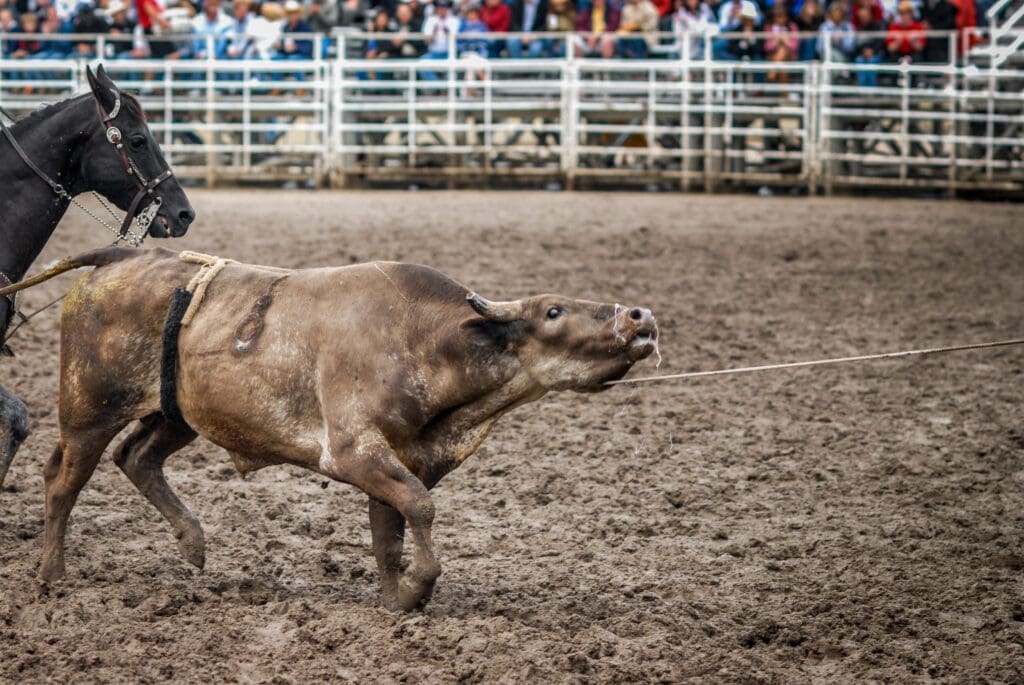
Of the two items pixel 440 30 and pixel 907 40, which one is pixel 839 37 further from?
pixel 440 30

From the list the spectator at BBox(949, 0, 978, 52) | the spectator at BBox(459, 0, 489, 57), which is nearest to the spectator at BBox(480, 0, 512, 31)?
the spectator at BBox(459, 0, 489, 57)

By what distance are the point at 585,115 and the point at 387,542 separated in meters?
13.9

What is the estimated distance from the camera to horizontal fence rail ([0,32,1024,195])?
17.0m

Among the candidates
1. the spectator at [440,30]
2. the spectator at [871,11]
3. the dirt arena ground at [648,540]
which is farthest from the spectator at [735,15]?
the dirt arena ground at [648,540]

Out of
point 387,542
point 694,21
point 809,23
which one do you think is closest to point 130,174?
point 387,542

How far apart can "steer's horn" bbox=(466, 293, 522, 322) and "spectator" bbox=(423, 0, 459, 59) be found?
549 inches

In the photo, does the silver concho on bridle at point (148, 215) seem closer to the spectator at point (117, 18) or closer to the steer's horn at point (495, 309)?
the steer's horn at point (495, 309)

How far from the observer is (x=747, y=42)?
17.4 m

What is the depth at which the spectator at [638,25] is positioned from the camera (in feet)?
58.0

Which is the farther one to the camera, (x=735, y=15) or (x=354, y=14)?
(x=354, y=14)

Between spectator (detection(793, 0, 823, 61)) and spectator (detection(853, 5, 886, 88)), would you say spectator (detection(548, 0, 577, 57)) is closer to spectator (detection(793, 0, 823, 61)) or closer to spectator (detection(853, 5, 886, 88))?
spectator (detection(793, 0, 823, 61))

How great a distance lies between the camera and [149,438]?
5012 mm

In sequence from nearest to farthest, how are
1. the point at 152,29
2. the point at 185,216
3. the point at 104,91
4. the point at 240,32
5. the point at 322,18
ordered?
the point at 104,91 < the point at 185,216 < the point at 240,32 < the point at 322,18 < the point at 152,29

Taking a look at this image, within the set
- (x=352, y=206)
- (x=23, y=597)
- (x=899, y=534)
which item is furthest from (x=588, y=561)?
(x=352, y=206)
